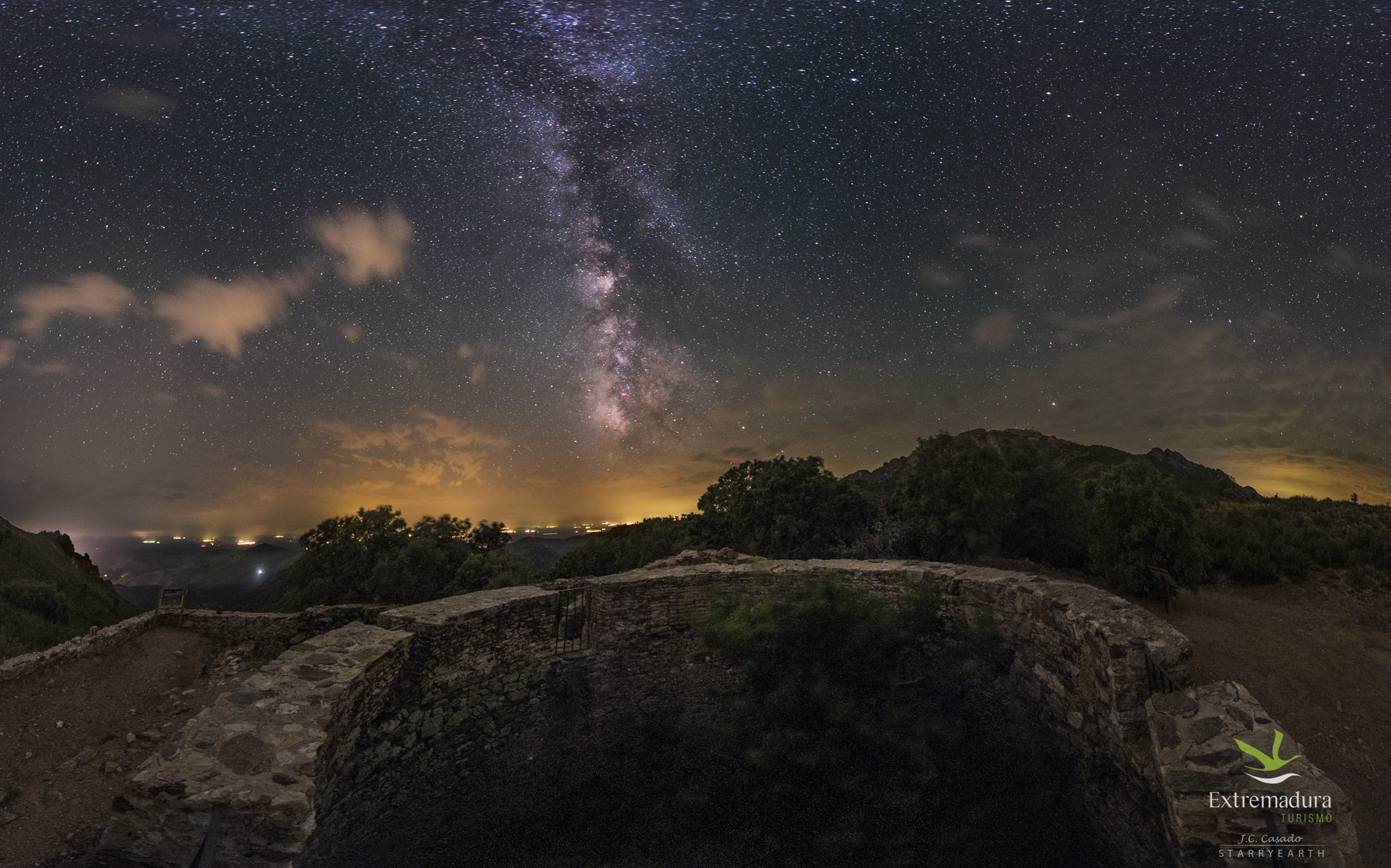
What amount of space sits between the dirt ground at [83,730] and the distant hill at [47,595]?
151 inches

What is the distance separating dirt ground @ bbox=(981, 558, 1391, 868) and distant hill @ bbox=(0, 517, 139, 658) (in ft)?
72.4

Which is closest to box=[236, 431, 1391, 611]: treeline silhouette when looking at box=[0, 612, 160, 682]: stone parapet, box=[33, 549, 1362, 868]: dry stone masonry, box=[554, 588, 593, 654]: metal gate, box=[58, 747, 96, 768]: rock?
box=[33, 549, 1362, 868]: dry stone masonry

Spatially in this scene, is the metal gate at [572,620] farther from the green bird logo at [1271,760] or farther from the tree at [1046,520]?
the tree at [1046,520]

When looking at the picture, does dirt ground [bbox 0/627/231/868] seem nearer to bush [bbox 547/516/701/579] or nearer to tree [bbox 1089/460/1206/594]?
bush [bbox 547/516/701/579]

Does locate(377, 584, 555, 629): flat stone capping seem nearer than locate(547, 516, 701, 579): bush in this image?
Yes

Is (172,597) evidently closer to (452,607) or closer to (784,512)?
(452,607)

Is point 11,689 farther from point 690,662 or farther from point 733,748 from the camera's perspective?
point 733,748

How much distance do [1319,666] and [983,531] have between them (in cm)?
761

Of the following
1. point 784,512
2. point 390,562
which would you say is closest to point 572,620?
point 784,512

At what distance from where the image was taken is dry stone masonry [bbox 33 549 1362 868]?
4.17 metres

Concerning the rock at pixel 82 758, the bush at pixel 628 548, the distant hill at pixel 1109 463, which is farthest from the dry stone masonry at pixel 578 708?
the distant hill at pixel 1109 463

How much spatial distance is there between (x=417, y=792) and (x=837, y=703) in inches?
196

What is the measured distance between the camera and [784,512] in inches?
823

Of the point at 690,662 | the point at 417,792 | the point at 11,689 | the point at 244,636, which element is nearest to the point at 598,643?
the point at 690,662
